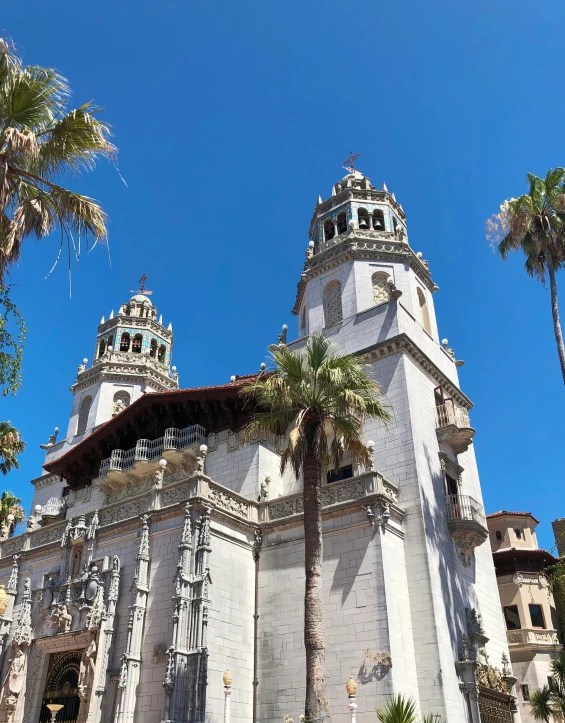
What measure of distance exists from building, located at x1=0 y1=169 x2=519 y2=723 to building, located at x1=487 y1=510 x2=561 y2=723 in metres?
11.2

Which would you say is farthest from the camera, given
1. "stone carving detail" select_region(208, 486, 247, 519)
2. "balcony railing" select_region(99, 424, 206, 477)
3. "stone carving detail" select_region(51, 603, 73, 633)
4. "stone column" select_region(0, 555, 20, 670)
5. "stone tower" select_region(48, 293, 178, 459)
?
"stone tower" select_region(48, 293, 178, 459)

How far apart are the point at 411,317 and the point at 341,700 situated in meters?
14.9

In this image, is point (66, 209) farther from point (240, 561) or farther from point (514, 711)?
point (514, 711)

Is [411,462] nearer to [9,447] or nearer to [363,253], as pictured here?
[363,253]

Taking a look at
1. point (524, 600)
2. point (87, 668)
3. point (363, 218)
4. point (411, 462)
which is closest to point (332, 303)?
point (363, 218)

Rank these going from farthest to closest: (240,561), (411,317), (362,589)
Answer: (411,317), (240,561), (362,589)

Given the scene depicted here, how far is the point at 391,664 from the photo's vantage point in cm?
1820

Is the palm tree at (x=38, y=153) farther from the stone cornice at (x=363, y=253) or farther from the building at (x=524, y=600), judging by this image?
the building at (x=524, y=600)

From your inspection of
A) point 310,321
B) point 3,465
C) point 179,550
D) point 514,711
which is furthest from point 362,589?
point 3,465

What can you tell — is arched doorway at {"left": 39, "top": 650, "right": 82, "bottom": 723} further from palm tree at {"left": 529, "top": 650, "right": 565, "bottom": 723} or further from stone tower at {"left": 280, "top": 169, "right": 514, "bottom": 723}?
palm tree at {"left": 529, "top": 650, "right": 565, "bottom": 723}

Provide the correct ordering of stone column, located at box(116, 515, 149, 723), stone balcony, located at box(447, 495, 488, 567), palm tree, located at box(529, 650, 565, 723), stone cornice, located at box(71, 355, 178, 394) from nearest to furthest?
1. stone column, located at box(116, 515, 149, 723)
2. stone balcony, located at box(447, 495, 488, 567)
3. palm tree, located at box(529, 650, 565, 723)
4. stone cornice, located at box(71, 355, 178, 394)

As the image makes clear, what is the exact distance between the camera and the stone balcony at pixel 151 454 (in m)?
27.2

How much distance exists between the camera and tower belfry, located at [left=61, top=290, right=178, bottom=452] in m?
39.9

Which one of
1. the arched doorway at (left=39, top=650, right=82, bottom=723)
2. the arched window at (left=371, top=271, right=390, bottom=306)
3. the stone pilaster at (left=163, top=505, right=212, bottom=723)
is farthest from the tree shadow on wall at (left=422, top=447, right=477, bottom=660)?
the arched doorway at (left=39, top=650, right=82, bottom=723)
